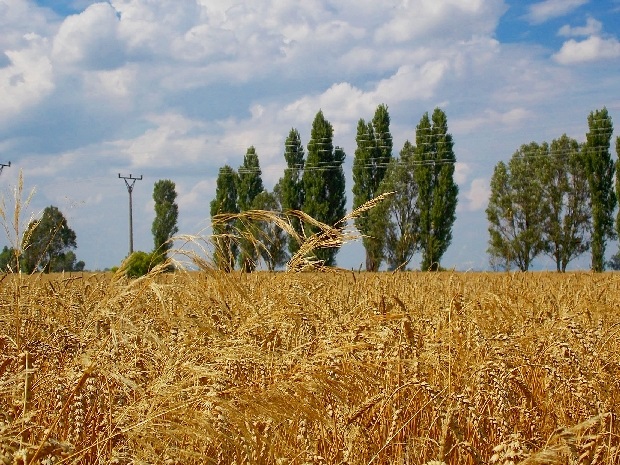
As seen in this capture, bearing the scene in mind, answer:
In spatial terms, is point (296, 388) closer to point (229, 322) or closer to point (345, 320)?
point (229, 322)

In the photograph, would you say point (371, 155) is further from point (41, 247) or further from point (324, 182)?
point (41, 247)

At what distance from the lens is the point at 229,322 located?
2602mm

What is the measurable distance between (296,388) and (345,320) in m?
1.34

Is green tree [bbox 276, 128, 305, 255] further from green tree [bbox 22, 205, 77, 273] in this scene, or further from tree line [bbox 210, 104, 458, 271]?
green tree [bbox 22, 205, 77, 273]

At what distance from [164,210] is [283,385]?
58.9 metres

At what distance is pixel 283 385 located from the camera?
1577 millimetres

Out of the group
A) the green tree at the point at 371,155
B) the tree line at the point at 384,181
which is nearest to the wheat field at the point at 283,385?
the tree line at the point at 384,181

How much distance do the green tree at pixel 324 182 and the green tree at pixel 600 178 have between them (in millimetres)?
14668

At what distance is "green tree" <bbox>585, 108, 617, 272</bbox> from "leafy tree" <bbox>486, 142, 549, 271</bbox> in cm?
416

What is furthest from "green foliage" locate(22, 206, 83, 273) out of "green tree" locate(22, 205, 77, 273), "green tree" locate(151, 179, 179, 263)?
"green tree" locate(151, 179, 179, 263)

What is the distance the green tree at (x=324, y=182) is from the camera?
41.8 meters

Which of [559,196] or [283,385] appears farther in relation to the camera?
[559,196]

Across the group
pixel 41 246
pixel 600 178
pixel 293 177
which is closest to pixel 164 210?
pixel 293 177

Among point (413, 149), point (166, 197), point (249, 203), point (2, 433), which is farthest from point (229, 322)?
point (166, 197)
